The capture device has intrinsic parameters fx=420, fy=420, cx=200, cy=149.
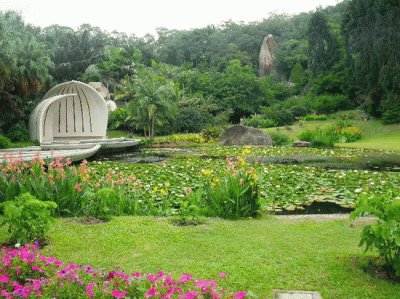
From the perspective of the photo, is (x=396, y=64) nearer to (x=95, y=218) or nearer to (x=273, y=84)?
(x=273, y=84)

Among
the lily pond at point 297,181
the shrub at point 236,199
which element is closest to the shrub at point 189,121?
the lily pond at point 297,181

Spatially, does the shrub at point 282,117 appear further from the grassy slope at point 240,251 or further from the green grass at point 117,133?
the grassy slope at point 240,251

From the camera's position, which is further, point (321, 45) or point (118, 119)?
point (321, 45)

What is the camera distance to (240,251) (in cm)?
388

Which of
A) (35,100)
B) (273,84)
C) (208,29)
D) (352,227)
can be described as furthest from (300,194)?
(208,29)

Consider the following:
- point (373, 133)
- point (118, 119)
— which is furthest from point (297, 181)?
point (118, 119)

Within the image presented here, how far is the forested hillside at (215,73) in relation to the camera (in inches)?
800

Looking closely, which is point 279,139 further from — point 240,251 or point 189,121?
point 240,251

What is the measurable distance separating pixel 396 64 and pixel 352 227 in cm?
1960

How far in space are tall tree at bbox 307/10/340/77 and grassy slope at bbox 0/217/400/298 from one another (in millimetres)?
Result: 28889

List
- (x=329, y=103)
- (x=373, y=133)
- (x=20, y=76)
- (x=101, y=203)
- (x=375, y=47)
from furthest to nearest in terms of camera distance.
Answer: (x=329, y=103)
(x=375, y=47)
(x=373, y=133)
(x=20, y=76)
(x=101, y=203)

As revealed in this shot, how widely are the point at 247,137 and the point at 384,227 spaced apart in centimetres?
1693

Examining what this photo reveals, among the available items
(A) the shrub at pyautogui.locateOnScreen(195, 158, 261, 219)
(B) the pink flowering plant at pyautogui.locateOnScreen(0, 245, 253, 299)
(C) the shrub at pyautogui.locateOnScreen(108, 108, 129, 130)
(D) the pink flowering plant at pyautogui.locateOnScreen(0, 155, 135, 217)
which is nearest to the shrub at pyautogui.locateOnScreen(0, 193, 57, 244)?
(B) the pink flowering plant at pyautogui.locateOnScreen(0, 245, 253, 299)

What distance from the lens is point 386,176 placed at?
9.08m
